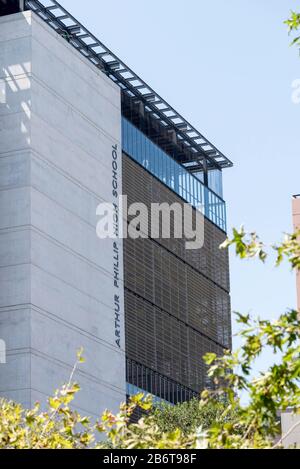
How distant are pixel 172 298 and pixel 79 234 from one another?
67.4 feet

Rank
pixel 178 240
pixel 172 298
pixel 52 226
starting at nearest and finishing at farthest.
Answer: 1. pixel 52 226
2. pixel 172 298
3. pixel 178 240

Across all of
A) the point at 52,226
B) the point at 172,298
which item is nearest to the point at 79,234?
the point at 52,226

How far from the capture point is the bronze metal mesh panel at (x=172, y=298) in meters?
86.8

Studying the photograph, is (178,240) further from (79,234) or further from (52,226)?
(52,226)

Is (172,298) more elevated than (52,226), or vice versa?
(172,298)

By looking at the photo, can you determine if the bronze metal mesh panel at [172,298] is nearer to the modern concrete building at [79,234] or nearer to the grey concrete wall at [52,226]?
the modern concrete building at [79,234]

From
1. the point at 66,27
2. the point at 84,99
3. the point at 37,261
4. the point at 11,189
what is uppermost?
the point at 66,27

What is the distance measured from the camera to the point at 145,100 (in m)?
93.2

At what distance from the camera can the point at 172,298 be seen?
95.1 meters

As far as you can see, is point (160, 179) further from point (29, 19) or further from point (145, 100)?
point (29, 19)

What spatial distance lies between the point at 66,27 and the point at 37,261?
18657 mm

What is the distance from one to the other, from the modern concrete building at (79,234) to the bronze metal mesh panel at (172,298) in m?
0.16

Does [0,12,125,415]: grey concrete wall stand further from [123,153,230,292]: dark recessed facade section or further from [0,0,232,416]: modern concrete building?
[123,153,230,292]: dark recessed facade section
